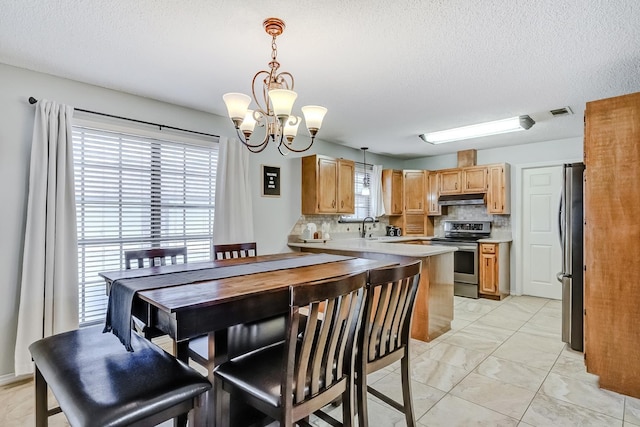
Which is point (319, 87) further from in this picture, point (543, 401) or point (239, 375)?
point (543, 401)

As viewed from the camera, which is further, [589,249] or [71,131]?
[71,131]

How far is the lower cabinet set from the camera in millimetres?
4957

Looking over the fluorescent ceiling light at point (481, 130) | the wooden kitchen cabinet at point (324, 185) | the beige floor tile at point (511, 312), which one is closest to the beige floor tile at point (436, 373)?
the beige floor tile at point (511, 312)

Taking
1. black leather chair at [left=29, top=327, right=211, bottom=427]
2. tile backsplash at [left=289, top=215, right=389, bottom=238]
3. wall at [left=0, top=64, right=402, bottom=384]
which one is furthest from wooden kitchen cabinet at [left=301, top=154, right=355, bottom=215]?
black leather chair at [left=29, top=327, right=211, bottom=427]

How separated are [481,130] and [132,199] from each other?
13.2 ft

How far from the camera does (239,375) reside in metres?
1.48

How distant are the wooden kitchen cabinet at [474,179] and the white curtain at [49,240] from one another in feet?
17.5

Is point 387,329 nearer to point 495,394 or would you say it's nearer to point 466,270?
point 495,394

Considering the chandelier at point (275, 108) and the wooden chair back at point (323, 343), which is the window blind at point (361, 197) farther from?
the wooden chair back at point (323, 343)

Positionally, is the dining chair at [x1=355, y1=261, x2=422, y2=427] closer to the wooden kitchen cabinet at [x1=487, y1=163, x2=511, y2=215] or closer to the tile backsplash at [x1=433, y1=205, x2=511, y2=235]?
the wooden kitchen cabinet at [x1=487, y1=163, x2=511, y2=215]

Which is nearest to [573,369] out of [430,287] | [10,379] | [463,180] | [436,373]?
[436,373]

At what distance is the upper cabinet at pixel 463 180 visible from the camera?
17.9 feet

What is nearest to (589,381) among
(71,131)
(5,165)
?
(71,131)

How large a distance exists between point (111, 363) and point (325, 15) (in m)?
2.07
